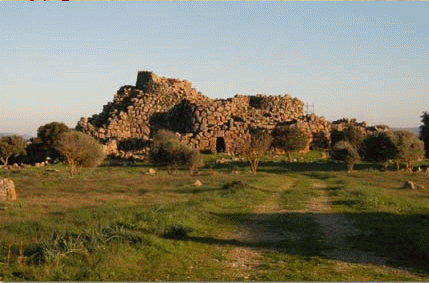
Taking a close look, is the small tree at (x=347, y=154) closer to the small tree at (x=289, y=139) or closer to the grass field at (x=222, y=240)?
the small tree at (x=289, y=139)

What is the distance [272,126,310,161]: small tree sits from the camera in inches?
3066

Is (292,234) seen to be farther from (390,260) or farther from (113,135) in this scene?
(113,135)

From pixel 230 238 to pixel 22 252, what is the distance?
563 centimetres

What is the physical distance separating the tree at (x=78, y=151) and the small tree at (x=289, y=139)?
31.9 metres

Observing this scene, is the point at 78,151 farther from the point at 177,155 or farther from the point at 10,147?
the point at 10,147

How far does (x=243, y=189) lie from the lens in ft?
99.2

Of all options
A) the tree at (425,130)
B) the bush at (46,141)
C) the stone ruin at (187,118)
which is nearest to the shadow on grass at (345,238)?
the tree at (425,130)

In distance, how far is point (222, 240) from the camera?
1523cm

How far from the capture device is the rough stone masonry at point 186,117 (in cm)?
8756

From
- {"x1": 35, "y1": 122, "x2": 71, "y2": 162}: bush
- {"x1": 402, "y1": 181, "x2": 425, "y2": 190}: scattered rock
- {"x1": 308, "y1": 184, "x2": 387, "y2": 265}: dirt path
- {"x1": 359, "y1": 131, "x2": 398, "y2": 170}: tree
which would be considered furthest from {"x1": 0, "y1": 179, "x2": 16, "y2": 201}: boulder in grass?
{"x1": 35, "y1": 122, "x2": 71, "y2": 162}: bush

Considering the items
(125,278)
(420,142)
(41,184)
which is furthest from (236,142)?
(125,278)

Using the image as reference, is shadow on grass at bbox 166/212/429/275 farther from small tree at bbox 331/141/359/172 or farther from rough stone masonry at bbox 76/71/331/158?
rough stone masonry at bbox 76/71/331/158

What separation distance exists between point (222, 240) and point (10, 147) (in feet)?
200

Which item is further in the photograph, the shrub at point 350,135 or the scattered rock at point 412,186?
the shrub at point 350,135
